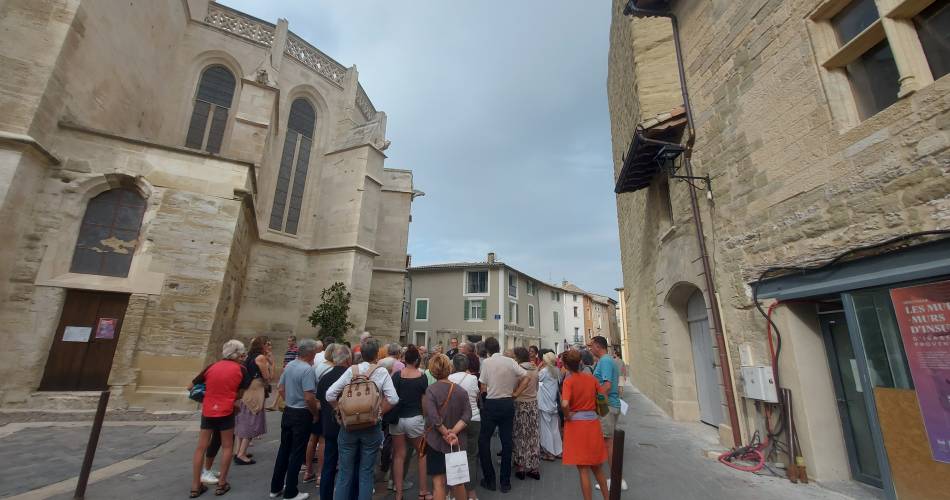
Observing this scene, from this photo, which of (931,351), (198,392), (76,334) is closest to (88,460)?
(198,392)

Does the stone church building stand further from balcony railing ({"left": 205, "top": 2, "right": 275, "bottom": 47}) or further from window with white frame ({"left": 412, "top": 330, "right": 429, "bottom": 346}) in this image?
window with white frame ({"left": 412, "top": 330, "right": 429, "bottom": 346})

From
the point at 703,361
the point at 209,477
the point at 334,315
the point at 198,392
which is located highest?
the point at 334,315

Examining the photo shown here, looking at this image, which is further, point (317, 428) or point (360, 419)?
point (317, 428)

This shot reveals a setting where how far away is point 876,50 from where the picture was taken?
375cm

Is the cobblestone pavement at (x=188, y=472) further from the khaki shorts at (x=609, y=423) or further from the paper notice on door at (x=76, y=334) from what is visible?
the paper notice on door at (x=76, y=334)

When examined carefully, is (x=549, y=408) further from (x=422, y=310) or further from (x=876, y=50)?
(x=422, y=310)

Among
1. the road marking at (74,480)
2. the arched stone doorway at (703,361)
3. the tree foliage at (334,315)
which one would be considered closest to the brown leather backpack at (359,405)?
the road marking at (74,480)

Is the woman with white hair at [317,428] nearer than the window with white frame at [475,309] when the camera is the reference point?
Yes

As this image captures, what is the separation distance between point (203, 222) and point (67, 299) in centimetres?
284

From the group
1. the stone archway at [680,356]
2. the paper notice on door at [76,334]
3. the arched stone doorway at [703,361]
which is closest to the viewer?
the arched stone doorway at [703,361]

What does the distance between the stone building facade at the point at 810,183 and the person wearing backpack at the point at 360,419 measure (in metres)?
4.60

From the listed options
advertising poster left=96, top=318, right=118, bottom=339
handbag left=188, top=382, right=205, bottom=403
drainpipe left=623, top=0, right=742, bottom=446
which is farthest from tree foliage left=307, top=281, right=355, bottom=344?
drainpipe left=623, top=0, right=742, bottom=446

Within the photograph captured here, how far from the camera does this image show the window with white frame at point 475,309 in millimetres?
24891

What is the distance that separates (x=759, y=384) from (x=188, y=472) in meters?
7.07
